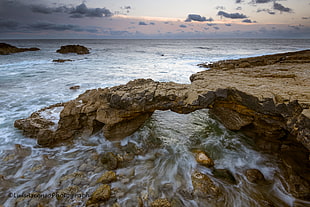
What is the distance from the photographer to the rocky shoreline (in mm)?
3938

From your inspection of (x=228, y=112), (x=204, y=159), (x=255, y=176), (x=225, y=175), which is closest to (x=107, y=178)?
(x=204, y=159)

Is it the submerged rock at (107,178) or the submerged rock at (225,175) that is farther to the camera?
the submerged rock at (225,175)

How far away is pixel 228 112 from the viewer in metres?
5.88

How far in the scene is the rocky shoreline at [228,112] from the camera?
3.94 metres

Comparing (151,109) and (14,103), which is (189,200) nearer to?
(151,109)

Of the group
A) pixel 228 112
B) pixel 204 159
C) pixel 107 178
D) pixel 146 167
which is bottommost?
pixel 146 167

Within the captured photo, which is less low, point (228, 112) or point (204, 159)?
point (228, 112)

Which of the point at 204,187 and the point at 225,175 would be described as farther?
the point at 225,175

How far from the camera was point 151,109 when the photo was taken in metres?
5.38

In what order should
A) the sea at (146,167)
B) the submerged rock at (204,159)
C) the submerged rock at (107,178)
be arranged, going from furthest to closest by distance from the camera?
the submerged rock at (204,159), the submerged rock at (107,178), the sea at (146,167)

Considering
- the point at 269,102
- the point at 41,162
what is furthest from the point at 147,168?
the point at 269,102

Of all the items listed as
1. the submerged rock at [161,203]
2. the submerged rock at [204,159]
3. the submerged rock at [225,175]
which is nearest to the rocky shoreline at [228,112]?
the submerged rock at [225,175]

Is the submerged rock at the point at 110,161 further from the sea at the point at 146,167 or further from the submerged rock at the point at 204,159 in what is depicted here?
the submerged rock at the point at 204,159

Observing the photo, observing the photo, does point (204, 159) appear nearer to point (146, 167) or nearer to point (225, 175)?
point (225, 175)
